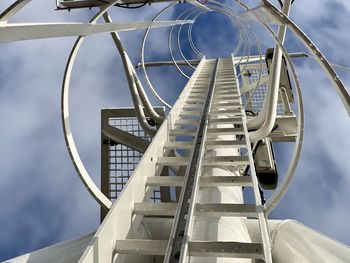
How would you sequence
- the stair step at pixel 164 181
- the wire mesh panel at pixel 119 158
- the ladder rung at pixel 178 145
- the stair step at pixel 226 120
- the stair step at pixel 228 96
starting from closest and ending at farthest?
the stair step at pixel 164 181
the ladder rung at pixel 178 145
the stair step at pixel 226 120
the stair step at pixel 228 96
the wire mesh panel at pixel 119 158

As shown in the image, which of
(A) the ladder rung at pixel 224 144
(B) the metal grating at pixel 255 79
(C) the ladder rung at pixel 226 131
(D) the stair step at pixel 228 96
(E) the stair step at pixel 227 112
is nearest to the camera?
(A) the ladder rung at pixel 224 144

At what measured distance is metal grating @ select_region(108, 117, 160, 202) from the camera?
26.0ft

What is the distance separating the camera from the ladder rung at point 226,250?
7.88 ft

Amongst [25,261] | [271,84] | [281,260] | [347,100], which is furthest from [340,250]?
[25,261]

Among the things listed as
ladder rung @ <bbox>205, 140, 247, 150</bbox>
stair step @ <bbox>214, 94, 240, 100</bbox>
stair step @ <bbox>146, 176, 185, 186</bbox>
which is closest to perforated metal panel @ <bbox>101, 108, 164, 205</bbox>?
stair step @ <bbox>214, 94, 240, 100</bbox>

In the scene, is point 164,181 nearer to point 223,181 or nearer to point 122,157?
point 223,181

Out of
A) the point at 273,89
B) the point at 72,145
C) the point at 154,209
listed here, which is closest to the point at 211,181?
the point at 154,209

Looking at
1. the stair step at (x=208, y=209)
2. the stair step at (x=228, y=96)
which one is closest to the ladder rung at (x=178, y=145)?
the stair step at (x=208, y=209)

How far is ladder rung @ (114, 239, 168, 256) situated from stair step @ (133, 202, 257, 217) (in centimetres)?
42

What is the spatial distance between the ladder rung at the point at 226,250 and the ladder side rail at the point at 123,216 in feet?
1.82

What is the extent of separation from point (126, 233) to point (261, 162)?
6369mm

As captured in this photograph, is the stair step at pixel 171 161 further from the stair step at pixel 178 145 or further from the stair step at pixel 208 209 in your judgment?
the stair step at pixel 208 209

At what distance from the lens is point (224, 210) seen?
2.92m

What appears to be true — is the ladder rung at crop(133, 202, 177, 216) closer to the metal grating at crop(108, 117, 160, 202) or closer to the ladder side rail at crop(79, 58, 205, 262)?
the ladder side rail at crop(79, 58, 205, 262)
